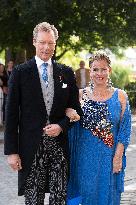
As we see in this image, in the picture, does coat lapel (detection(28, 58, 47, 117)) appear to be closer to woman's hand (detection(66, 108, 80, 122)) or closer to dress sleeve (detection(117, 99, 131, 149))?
woman's hand (detection(66, 108, 80, 122))

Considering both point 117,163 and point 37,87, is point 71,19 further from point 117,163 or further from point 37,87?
point 37,87

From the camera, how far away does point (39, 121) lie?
13.1 ft

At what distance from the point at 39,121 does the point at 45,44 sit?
569 millimetres

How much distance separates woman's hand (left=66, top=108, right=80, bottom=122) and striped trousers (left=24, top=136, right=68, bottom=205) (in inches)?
7.8

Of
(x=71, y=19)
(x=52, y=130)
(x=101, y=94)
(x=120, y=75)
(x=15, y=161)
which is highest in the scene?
(x=71, y=19)

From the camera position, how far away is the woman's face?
4359 millimetres

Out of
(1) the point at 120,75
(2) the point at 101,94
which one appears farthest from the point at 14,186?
(1) the point at 120,75

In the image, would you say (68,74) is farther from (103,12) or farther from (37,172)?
(103,12)

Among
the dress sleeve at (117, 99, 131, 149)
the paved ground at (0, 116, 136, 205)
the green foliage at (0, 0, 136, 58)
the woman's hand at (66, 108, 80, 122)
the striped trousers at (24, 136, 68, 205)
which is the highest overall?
the green foliage at (0, 0, 136, 58)

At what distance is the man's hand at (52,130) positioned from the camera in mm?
3947

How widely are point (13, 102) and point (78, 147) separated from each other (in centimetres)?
82

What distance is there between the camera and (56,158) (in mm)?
4066

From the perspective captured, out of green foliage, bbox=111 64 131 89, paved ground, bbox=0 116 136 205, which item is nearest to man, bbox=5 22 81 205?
paved ground, bbox=0 116 136 205

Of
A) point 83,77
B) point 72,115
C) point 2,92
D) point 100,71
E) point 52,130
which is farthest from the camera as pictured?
point 83,77
